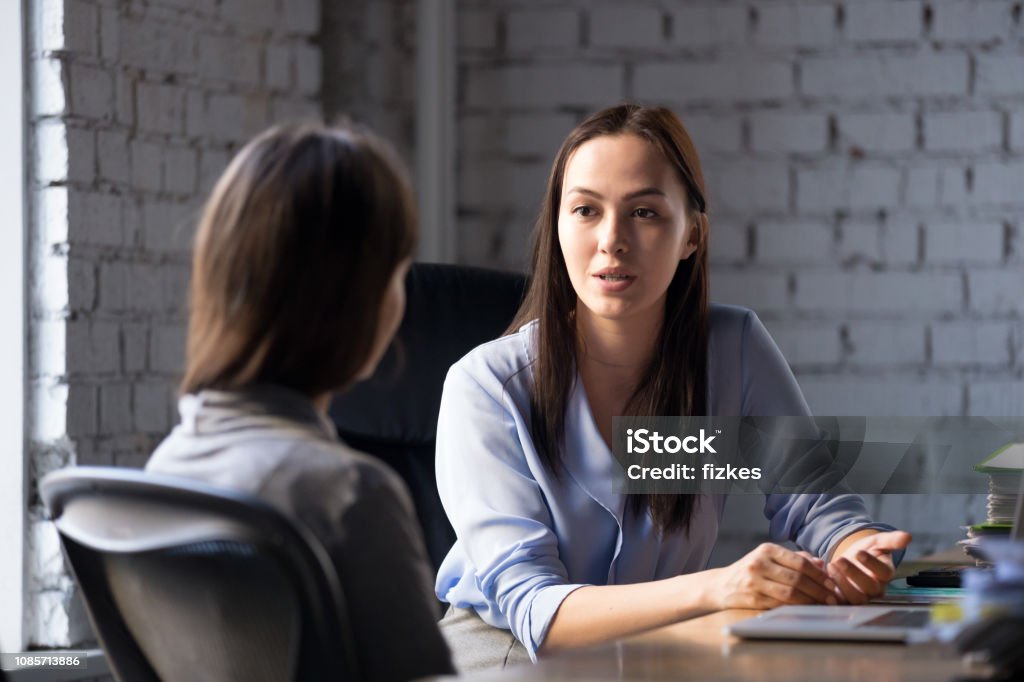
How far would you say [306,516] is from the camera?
850 mm

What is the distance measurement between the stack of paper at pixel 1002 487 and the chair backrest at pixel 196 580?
0.99 meters

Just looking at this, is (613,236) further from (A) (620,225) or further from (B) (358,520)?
(B) (358,520)

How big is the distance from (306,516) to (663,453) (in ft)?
2.81

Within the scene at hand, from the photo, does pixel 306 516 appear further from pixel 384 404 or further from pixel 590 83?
pixel 590 83

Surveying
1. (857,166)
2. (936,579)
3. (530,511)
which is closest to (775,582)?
(936,579)

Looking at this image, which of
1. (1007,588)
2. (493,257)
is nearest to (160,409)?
(493,257)

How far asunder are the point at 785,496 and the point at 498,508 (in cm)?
43

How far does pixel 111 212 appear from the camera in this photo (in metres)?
2.03

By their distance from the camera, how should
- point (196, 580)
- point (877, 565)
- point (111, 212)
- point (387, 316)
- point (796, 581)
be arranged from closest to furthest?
point (196, 580)
point (387, 316)
point (796, 581)
point (877, 565)
point (111, 212)

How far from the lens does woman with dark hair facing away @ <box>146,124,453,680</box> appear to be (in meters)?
0.86

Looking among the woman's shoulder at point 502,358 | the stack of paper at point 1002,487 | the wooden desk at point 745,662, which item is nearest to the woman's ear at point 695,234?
the woman's shoulder at point 502,358

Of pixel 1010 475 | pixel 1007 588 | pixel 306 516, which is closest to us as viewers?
pixel 1007 588

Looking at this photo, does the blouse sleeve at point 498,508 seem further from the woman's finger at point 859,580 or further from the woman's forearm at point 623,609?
the woman's finger at point 859,580

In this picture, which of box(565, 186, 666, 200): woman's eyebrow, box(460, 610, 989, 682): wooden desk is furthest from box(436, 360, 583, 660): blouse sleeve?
box(460, 610, 989, 682): wooden desk
